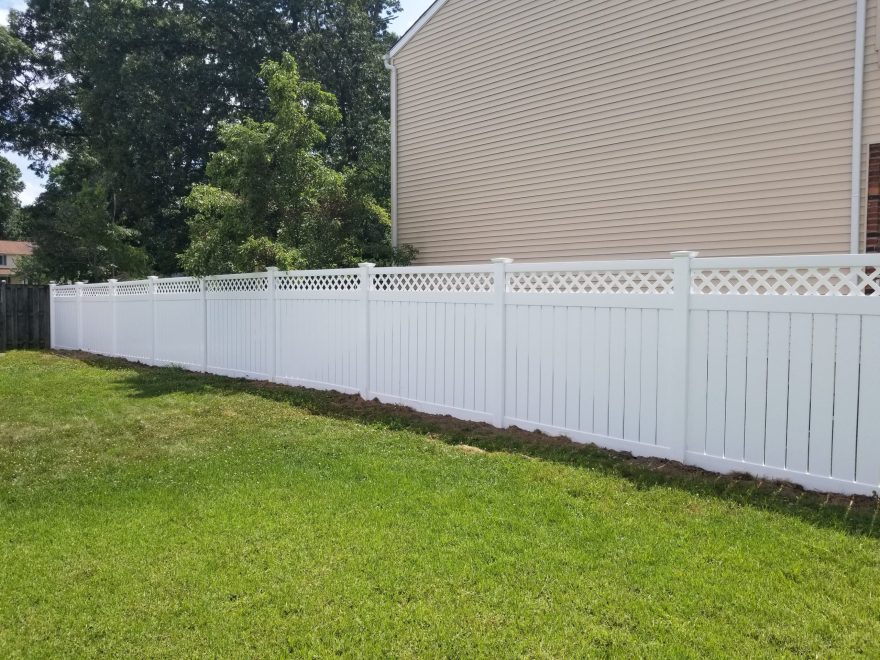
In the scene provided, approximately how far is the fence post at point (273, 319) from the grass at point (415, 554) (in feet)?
10.4

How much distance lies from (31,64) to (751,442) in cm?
2636

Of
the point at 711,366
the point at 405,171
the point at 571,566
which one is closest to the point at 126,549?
the point at 571,566

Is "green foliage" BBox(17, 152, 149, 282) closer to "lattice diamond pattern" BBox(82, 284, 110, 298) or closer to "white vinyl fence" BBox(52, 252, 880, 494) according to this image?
"lattice diamond pattern" BBox(82, 284, 110, 298)

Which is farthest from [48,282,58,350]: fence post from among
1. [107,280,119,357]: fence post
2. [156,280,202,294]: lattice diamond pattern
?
[156,280,202,294]: lattice diamond pattern

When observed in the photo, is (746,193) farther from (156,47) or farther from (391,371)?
(156,47)

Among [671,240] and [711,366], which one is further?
[671,240]

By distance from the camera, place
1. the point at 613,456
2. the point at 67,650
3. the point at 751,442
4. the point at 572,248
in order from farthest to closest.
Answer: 1. the point at 572,248
2. the point at 613,456
3. the point at 751,442
4. the point at 67,650

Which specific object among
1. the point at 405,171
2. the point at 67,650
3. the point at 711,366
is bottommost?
the point at 67,650

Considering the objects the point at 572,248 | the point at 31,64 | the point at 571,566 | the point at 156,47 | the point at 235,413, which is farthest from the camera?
the point at 31,64

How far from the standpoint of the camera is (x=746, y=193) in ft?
23.0

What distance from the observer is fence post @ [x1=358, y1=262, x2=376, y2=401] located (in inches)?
291

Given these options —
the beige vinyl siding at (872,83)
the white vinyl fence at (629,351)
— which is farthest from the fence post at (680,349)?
the beige vinyl siding at (872,83)

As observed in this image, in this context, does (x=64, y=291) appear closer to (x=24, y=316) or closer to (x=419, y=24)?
(x=24, y=316)

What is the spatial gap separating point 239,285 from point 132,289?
13.1 feet
